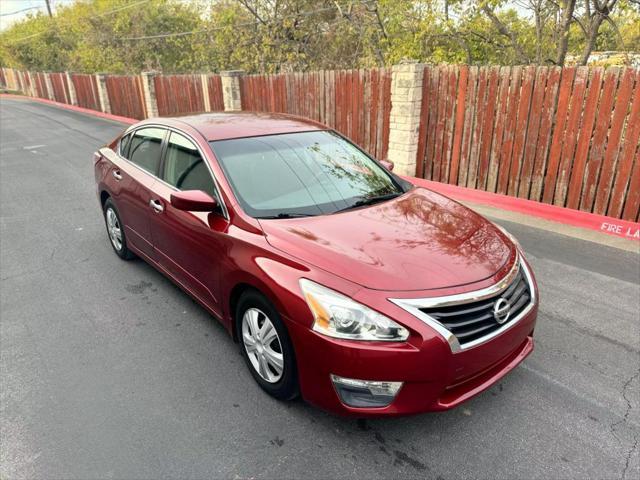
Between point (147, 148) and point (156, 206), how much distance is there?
2.69 ft

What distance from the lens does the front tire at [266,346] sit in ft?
8.61

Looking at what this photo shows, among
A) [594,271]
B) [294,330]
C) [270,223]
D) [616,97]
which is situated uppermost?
[616,97]

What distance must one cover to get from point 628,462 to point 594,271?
280cm

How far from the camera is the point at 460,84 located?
7.54 m

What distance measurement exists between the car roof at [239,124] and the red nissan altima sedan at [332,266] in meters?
0.02

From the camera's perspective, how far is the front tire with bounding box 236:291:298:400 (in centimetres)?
262

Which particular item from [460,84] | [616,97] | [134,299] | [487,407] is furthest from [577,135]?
[134,299]

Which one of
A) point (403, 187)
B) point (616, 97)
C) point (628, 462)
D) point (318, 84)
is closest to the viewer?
point (628, 462)

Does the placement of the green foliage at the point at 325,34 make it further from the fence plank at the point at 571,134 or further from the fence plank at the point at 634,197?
the fence plank at the point at 634,197

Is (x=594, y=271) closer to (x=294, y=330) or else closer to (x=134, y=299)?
(x=294, y=330)

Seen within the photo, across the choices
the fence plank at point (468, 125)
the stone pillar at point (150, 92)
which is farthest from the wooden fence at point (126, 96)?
the fence plank at point (468, 125)

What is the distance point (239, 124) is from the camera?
3.87 meters

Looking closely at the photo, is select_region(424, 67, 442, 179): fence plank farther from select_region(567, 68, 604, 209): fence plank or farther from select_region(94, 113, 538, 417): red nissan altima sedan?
select_region(94, 113, 538, 417): red nissan altima sedan

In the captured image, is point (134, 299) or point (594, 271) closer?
point (134, 299)
